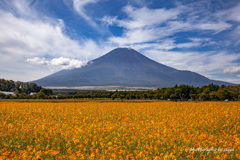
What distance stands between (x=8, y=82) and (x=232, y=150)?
539ft

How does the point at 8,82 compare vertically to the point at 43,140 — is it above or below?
above

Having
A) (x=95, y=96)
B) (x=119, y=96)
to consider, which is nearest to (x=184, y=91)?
(x=119, y=96)

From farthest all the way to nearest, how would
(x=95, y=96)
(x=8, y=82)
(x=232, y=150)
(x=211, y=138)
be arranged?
(x=8, y=82)
(x=95, y=96)
(x=211, y=138)
(x=232, y=150)

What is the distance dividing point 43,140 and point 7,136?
250 cm

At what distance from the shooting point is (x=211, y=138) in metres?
7.85

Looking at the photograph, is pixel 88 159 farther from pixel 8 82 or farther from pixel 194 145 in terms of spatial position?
pixel 8 82

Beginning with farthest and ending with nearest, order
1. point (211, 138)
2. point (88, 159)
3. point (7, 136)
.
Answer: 1. point (7, 136)
2. point (211, 138)
3. point (88, 159)

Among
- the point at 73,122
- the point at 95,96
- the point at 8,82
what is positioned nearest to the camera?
the point at 73,122

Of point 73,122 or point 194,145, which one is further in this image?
point 73,122

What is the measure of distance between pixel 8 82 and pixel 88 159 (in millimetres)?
161674

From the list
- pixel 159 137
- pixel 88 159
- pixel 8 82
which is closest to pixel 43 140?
pixel 88 159

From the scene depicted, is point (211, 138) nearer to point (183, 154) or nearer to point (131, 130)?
point (183, 154)

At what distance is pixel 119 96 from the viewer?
83.7m

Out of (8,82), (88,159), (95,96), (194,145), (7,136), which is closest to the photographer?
(88,159)
